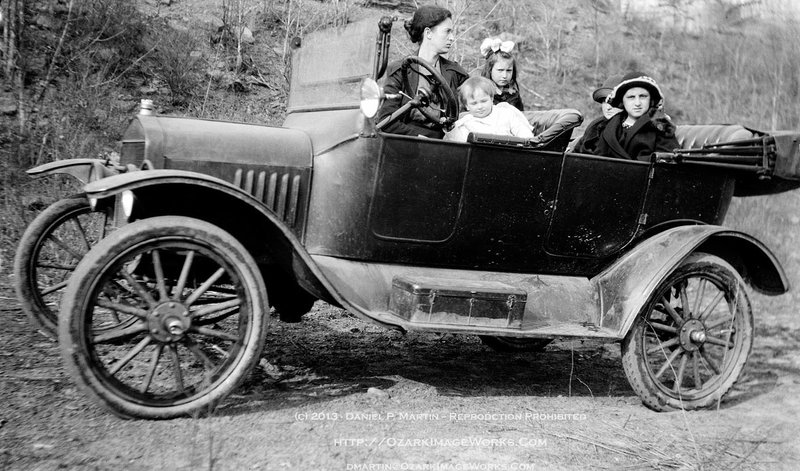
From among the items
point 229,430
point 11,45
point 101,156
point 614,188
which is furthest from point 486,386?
point 11,45

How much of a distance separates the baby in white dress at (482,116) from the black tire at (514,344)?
1539 millimetres

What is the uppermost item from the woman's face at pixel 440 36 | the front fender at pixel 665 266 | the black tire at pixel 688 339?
the woman's face at pixel 440 36

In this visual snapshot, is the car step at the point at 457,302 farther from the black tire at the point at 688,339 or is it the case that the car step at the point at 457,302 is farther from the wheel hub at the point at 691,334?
the wheel hub at the point at 691,334

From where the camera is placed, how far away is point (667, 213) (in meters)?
4.24

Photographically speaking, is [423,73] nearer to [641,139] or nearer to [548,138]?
[548,138]

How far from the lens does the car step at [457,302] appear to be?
3.53m

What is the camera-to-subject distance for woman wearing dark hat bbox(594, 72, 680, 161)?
4.26m

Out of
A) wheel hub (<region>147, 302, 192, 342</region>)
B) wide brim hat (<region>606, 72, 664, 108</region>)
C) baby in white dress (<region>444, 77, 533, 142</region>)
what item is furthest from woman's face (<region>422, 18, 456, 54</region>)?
wheel hub (<region>147, 302, 192, 342</region>)

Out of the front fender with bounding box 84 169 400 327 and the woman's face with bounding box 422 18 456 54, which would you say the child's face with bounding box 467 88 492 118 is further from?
the front fender with bounding box 84 169 400 327

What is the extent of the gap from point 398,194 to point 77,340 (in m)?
1.56

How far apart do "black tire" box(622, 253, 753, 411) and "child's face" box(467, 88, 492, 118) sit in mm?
1319

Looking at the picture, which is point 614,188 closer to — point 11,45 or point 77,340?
point 77,340

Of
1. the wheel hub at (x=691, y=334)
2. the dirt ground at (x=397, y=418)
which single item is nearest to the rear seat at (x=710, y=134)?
the wheel hub at (x=691, y=334)

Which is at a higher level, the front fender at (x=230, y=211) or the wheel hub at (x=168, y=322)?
the front fender at (x=230, y=211)
